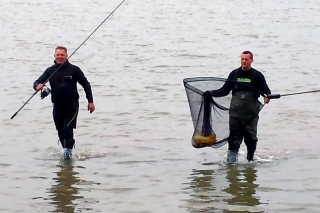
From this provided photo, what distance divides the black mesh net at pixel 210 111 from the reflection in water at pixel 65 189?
1.72m

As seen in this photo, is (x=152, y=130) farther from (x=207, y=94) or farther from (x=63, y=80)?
(x=207, y=94)

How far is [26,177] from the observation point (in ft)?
34.9

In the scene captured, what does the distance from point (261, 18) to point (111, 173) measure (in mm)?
27675

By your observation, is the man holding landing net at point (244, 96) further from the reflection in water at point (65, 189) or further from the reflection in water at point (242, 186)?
the reflection in water at point (65, 189)

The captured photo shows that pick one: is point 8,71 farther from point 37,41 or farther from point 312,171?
point 312,171

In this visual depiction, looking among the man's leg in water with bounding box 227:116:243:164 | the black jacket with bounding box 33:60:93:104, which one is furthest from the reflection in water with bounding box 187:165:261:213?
the black jacket with bounding box 33:60:93:104

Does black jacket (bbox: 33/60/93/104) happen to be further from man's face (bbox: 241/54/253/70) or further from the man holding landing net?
man's face (bbox: 241/54/253/70)

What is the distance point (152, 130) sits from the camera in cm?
1405

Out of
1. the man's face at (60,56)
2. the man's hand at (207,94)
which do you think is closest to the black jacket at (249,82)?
the man's hand at (207,94)

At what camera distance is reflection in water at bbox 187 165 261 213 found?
30.2 ft

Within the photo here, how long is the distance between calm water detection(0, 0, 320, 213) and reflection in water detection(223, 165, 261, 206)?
0.01 metres

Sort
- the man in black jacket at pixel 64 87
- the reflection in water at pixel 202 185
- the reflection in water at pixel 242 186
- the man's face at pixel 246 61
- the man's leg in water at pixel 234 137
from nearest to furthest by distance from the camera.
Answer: the reflection in water at pixel 242 186, the reflection in water at pixel 202 185, the man's face at pixel 246 61, the man's leg in water at pixel 234 137, the man in black jacket at pixel 64 87

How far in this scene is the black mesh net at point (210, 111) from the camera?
35.1 ft

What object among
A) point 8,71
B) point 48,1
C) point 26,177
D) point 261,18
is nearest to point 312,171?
point 26,177
